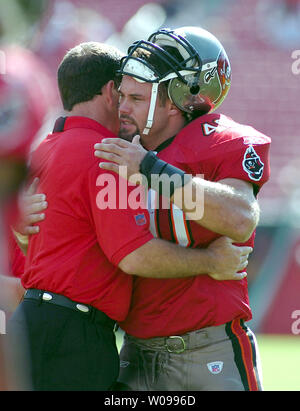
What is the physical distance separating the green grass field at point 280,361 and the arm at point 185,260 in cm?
301

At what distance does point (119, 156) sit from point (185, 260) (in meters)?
0.50

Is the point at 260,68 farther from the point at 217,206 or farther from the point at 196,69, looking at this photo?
the point at 217,206

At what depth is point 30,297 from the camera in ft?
9.36

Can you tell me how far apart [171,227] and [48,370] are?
0.78 metres

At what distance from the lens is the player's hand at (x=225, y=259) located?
2931mm

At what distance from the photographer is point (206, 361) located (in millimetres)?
2969

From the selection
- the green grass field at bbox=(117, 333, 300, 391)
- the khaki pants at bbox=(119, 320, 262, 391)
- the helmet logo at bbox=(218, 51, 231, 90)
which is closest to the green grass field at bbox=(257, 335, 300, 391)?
the green grass field at bbox=(117, 333, 300, 391)

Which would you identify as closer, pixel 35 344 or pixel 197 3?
pixel 35 344

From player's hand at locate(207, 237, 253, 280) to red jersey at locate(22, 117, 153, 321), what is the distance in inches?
13.0

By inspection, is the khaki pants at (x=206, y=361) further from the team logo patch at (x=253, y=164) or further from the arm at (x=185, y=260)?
the team logo patch at (x=253, y=164)

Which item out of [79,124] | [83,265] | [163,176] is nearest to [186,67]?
[79,124]

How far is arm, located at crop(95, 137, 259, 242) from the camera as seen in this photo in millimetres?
2746
